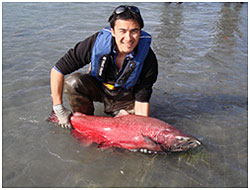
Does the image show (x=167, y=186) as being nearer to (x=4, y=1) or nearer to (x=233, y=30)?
(x=233, y=30)

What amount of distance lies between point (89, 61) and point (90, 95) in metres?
0.65

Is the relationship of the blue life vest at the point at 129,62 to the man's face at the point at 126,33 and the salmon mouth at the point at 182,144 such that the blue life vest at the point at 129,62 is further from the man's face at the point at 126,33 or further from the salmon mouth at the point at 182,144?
the salmon mouth at the point at 182,144

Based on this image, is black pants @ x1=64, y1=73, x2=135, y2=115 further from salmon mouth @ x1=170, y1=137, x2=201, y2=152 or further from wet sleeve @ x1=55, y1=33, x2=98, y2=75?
salmon mouth @ x1=170, y1=137, x2=201, y2=152

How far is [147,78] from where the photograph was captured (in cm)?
396

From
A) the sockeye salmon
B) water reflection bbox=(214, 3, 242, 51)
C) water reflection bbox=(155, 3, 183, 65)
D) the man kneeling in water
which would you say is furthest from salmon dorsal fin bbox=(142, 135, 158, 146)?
water reflection bbox=(214, 3, 242, 51)

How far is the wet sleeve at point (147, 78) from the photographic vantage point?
3.85 metres

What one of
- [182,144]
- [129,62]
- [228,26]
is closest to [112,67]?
[129,62]

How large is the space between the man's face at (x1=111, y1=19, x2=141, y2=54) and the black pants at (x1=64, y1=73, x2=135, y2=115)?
0.91m

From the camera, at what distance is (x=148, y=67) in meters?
3.87

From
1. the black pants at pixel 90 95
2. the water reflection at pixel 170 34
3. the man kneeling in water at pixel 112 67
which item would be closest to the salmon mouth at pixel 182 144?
the man kneeling in water at pixel 112 67

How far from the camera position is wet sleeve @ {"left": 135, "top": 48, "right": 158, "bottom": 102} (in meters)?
3.85

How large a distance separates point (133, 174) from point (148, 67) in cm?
154

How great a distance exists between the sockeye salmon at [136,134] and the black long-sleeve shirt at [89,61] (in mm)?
596

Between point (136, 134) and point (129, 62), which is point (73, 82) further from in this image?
point (136, 134)
